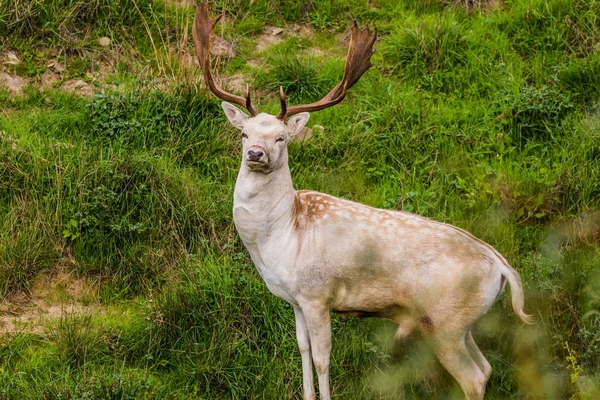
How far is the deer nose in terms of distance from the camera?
645cm

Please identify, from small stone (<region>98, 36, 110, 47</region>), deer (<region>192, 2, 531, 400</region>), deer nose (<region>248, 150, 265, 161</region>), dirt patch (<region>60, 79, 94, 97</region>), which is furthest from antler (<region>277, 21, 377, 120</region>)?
small stone (<region>98, 36, 110, 47</region>)

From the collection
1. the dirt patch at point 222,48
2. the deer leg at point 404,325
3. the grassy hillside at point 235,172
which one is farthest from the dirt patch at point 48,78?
the deer leg at point 404,325

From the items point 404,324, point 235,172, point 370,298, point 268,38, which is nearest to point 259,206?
point 370,298

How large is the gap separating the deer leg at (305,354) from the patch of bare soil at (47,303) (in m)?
1.84

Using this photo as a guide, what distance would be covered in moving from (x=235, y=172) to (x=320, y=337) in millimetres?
2567

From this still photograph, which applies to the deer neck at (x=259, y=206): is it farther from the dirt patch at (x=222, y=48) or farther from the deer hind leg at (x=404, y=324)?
the dirt patch at (x=222, y=48)

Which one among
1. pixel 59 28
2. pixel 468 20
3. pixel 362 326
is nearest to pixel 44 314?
pixel 362 326

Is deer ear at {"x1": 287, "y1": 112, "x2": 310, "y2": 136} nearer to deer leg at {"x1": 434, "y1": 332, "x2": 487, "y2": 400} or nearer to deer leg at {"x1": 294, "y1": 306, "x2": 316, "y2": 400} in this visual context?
deer leg at {"x1": 294, "y1": 306, "x2": 316, "y2": 400}

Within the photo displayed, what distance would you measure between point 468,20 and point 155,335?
15.7 ft

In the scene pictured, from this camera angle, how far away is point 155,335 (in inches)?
299

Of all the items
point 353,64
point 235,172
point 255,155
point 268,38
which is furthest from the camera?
point 268,38

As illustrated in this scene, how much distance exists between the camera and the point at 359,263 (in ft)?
22.0

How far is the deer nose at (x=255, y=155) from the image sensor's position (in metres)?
6.45

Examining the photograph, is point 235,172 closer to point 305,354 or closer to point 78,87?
point 78,87
